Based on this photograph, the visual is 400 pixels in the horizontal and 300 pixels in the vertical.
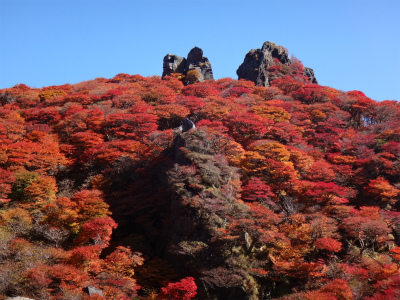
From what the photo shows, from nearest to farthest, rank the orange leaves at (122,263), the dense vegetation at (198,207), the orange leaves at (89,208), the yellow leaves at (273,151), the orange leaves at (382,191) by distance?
the dense vegetation at (198,207) → the orange leaves at (122,263) → the orange leaves at (89,208) → the orange leaves at (382,191) → the yellow leaves at (273,151)

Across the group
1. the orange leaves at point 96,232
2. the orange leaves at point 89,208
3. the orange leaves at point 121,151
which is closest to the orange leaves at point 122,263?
the orange leaves at point 96,232

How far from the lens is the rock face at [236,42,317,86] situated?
66875 mm

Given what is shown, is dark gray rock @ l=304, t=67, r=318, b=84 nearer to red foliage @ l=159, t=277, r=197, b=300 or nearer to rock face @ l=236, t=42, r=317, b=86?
rock face @ l=236, t=42, r=317, b=86

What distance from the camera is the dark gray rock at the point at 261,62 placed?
66.8 metres

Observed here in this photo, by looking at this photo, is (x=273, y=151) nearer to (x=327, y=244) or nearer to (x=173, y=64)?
(x=327, y=244)

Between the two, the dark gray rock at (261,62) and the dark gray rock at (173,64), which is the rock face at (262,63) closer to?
the dark gray rock at (261,62)

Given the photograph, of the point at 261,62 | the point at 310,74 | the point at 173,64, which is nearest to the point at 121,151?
the point at 261,62

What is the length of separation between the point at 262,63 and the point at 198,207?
1882 inches

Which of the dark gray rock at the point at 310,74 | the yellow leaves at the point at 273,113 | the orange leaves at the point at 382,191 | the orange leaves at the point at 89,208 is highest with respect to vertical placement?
the dark gray rock at the point at 310,74

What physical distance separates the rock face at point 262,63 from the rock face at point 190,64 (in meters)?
6.37

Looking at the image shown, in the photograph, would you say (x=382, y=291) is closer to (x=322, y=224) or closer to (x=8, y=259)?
(x=322, y=224)

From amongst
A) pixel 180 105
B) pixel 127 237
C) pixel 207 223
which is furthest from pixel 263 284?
pixel 180 105

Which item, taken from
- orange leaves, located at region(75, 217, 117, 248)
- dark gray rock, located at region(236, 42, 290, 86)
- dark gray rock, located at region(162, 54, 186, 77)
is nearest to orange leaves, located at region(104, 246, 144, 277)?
orange leaves, located at region(75, 217, 117, 248)

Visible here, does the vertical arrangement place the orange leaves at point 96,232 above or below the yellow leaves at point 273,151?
below
